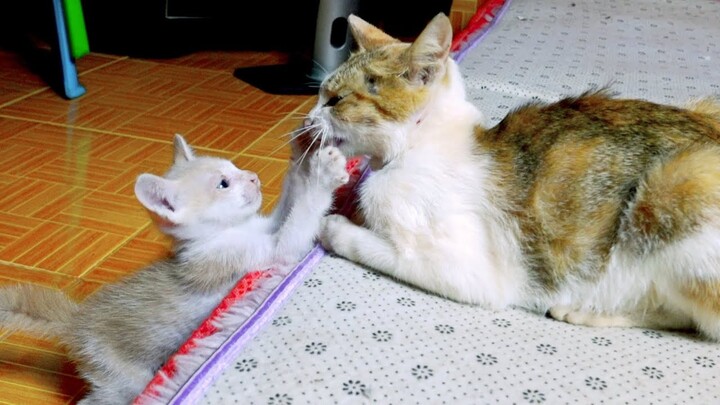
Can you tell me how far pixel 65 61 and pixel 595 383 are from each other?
271 cm

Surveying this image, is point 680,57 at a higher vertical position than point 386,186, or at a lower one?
lower

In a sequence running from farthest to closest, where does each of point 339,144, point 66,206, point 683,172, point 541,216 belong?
1. point 66,206
2. point 339,144
3. point 541,216
4. point 683,172

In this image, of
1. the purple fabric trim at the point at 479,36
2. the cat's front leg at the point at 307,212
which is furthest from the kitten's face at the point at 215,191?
the purple fabric trim at the point at 479,36

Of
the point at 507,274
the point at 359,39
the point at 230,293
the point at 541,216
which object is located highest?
the point at 359,39

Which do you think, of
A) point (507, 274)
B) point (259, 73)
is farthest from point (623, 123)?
point (259, 73)

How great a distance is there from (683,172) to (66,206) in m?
1.75

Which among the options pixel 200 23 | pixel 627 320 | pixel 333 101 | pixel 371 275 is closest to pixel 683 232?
pixel 627 320

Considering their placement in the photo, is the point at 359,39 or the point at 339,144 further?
the point at 359,39

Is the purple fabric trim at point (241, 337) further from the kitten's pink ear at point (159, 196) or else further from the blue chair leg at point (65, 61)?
the blue chair leg at point (65, 61)

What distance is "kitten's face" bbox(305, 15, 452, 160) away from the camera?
149 cm

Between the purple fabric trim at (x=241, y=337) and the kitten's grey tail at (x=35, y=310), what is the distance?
0.42m

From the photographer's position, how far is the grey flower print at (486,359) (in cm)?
129

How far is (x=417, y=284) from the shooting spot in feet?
4.85

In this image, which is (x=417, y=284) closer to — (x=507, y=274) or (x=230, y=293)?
(x=507, y=274)
